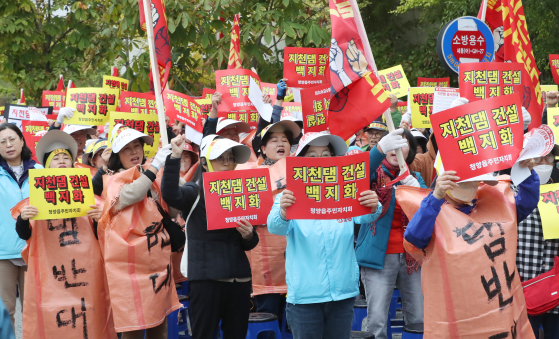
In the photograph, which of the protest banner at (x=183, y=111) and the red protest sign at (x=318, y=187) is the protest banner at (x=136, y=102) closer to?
the protest banner at (x=183, y=111)

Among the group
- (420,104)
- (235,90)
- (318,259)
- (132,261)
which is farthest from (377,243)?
(235,90)

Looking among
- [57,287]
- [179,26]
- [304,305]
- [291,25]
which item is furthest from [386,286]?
[179,26]

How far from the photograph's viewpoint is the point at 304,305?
391 cm

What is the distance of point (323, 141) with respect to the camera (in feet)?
14.1

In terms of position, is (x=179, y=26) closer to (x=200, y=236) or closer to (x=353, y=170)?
(x=200, y=236)

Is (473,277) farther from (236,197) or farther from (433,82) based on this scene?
(433,82)

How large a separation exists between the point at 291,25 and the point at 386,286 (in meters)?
5.62

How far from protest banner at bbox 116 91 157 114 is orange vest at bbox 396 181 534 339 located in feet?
15.7

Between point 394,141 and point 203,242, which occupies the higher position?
point 394,141

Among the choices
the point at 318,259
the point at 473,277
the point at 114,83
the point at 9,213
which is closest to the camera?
the point at 473,277

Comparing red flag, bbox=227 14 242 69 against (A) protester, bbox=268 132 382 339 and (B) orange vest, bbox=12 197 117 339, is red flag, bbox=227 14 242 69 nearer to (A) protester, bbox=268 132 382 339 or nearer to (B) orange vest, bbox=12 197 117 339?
(B) orange vest, bbox=12 197 117 339

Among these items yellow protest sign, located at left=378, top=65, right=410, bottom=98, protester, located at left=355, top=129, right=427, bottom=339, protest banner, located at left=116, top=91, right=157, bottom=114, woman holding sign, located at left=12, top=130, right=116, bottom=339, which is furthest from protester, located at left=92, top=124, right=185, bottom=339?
yellow protest sign, located at left=378, top=65, right=410, bottom=98

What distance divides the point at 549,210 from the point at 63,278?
12.1 ft

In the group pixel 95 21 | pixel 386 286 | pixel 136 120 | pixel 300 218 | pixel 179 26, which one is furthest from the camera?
pixel 95 21
